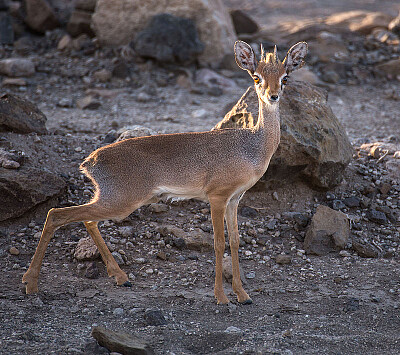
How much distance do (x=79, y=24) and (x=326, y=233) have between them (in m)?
11.5

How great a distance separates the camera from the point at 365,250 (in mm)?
8352

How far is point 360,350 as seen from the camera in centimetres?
595

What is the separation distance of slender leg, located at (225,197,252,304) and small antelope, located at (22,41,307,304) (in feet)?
0.04

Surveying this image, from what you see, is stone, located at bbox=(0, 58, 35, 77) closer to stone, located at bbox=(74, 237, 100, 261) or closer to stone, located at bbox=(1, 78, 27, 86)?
stone, located at bbox=(1, 78, 27, 86)

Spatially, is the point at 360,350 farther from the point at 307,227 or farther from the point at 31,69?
the point at 31,69

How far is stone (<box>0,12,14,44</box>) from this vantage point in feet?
55.9

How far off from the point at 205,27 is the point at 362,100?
4.83 m

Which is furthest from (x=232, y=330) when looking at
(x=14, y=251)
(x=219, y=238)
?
(x=14, y=251)

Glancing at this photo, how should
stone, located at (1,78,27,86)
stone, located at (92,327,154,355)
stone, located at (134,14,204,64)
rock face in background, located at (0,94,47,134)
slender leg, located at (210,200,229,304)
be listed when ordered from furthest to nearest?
stone, located at (134,14,204,64) → stone, located at (1,78,27,86) → rock face in background, located at (0,94,47,134) → slender leg, located at (210,200,229,304) → stone, located at (92,327,154,355)

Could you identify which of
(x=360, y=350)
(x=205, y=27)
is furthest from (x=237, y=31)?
(x=360, y=350)

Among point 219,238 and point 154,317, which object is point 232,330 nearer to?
point 154,317

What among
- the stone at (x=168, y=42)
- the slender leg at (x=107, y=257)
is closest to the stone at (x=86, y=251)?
the slender leg at (x=107, y=257)

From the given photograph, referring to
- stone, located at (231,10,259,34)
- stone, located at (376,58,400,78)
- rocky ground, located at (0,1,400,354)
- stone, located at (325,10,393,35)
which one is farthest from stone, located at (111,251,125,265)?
stone, located at (325,10,393,35)

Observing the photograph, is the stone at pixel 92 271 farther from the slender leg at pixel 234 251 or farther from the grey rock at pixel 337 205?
the grey rock at pixel 337 205
